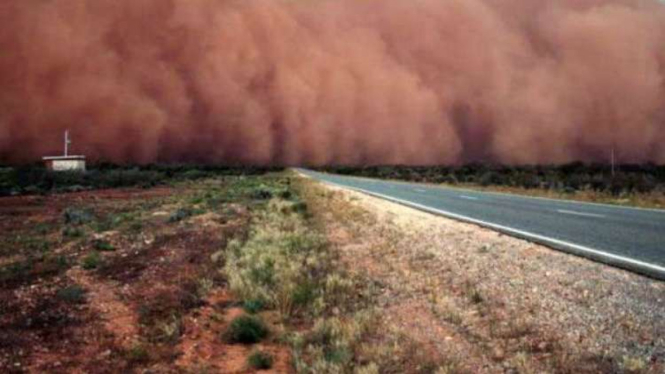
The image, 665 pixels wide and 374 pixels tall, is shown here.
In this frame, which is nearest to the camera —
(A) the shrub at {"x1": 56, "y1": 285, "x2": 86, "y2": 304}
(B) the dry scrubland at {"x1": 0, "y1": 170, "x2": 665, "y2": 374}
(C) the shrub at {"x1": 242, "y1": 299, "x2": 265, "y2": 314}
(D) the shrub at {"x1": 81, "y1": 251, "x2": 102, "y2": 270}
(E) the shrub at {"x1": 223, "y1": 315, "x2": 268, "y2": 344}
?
(B) the dry scrubland at {"x1": 0, "y1": 170, "x2": 665, "y2": 374}

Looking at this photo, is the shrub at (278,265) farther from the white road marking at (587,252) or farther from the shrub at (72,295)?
the white road marking at (587,252)

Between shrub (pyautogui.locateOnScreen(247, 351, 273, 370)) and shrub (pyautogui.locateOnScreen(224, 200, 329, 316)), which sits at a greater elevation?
shrub (pyautogui.locateOnScreen(224, 200, 329, 316))

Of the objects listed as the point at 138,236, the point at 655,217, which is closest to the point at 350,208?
the point at 138,236

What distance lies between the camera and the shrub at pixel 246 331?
5.52 m

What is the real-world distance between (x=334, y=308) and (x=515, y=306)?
1760mm

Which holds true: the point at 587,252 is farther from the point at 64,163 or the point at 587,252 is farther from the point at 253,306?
the point at 64,163

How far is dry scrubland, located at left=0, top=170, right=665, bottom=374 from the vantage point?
4.46 metres

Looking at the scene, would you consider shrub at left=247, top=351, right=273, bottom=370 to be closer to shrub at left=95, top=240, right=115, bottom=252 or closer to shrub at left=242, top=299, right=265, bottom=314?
shrub at left=242, top=299, right=265, bottom=314

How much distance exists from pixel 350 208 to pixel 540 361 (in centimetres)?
1298

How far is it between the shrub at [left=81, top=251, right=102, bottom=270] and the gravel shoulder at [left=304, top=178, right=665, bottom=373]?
408 cm

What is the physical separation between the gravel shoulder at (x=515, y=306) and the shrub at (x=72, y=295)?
11.5 ft

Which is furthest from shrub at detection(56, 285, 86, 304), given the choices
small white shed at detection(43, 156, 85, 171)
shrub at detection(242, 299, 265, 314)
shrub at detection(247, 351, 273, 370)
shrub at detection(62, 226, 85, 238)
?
small white shed at detection(43, 156, 85, 171)

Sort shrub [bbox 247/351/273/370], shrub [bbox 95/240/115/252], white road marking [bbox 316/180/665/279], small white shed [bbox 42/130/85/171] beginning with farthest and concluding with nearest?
1. small white shed [bbox 42/130/85/171]
2. shrub [bbox 95/240/115/252]
3. white road marking [bbox 316/180/665/279]
4. shrub [bbox 247/351/273/370]

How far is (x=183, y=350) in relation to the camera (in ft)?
17.5
